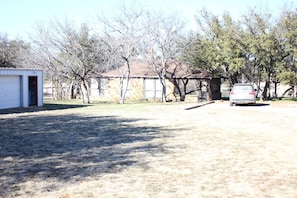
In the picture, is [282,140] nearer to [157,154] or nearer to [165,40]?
[157,154]

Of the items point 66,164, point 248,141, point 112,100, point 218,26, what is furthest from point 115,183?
point 112,100

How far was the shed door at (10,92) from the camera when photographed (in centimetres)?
2078

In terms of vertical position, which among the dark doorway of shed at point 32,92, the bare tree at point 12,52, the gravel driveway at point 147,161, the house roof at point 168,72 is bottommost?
the gravel driveway at point 147,161

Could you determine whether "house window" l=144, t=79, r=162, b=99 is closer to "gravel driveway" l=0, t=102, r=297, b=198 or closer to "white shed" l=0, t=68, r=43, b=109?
"white shed" l=0, t=68, r=43, b=109

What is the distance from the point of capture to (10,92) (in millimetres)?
21469

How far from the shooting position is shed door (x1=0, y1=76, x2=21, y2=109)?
68.2 ft

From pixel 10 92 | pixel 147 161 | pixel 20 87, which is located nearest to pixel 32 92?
pixel 20 87

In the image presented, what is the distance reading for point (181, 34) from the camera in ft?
97.3

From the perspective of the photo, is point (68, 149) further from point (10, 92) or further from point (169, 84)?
point (169, 84)

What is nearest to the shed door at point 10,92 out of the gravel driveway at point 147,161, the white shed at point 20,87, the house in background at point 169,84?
the white shed at point 20,87

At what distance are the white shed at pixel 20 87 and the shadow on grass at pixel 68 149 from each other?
7182 millimetres

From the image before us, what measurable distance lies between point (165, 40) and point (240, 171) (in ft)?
76.2

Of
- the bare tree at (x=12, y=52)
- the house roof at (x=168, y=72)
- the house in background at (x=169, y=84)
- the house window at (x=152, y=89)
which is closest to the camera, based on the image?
the bare tree at (x=12, y=52)

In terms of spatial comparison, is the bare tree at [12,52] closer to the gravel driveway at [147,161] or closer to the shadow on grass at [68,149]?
the shadow on grass at [68,149]
